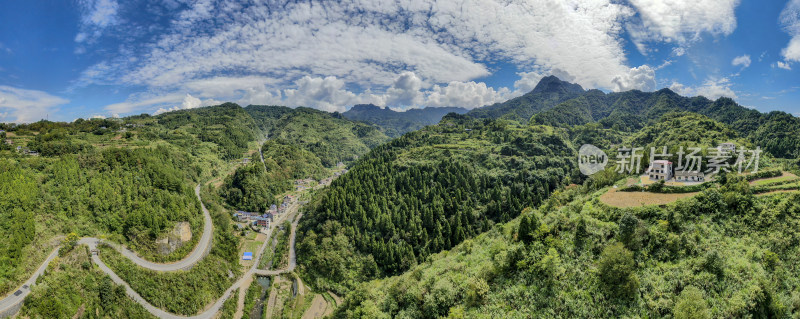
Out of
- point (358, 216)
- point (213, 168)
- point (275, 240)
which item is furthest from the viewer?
point (213, 168)

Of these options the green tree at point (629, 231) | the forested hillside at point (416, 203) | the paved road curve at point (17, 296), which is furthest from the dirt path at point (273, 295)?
the green tree at point (629, 231)

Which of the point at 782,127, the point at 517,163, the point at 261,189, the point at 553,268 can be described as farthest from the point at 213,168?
the point at 782,127

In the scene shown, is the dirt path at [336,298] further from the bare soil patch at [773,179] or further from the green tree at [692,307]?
the bare soil patch at [773,179]

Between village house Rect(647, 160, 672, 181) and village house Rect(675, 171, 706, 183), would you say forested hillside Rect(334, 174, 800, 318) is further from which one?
village house Rect(647, 160, 672, 181)

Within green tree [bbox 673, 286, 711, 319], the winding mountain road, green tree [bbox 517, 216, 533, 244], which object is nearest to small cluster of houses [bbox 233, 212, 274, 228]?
the winding mountain road

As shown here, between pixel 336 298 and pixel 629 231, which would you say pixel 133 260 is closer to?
pixel 336 298

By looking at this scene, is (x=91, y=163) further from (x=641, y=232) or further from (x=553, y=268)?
(x=641, y=232)
